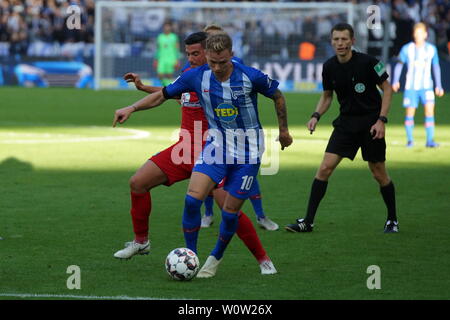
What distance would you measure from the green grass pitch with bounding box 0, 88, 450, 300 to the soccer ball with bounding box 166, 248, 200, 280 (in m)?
0.07

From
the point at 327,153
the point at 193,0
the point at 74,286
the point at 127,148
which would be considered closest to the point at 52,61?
the point at 193,0

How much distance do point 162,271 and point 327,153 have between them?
2.84 meters

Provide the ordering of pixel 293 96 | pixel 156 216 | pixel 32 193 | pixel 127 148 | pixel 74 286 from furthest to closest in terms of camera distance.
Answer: pixel 293 96 < pixel 127 148 < pixel 32 193 < pixel 156 216 < pixel 74 286

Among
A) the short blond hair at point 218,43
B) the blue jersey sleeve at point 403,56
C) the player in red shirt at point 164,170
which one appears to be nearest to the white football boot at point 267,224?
the player in red shirt at point 164,170

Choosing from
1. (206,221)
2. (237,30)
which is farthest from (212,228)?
(237,30)

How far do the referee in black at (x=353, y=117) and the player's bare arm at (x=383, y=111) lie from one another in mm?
60

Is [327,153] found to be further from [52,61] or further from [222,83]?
[52,61]

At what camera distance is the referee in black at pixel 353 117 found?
32.9ft

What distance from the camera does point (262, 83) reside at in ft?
25.8

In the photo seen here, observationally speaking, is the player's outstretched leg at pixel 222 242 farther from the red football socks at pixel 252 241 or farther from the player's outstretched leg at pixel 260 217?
the player's outstretched leg at pixel 260 217

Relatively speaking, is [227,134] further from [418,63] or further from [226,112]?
[418,63]

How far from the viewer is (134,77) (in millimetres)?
8297

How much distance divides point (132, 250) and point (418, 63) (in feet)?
34.8

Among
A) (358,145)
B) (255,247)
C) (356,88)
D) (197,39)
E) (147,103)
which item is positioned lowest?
(255,247)
